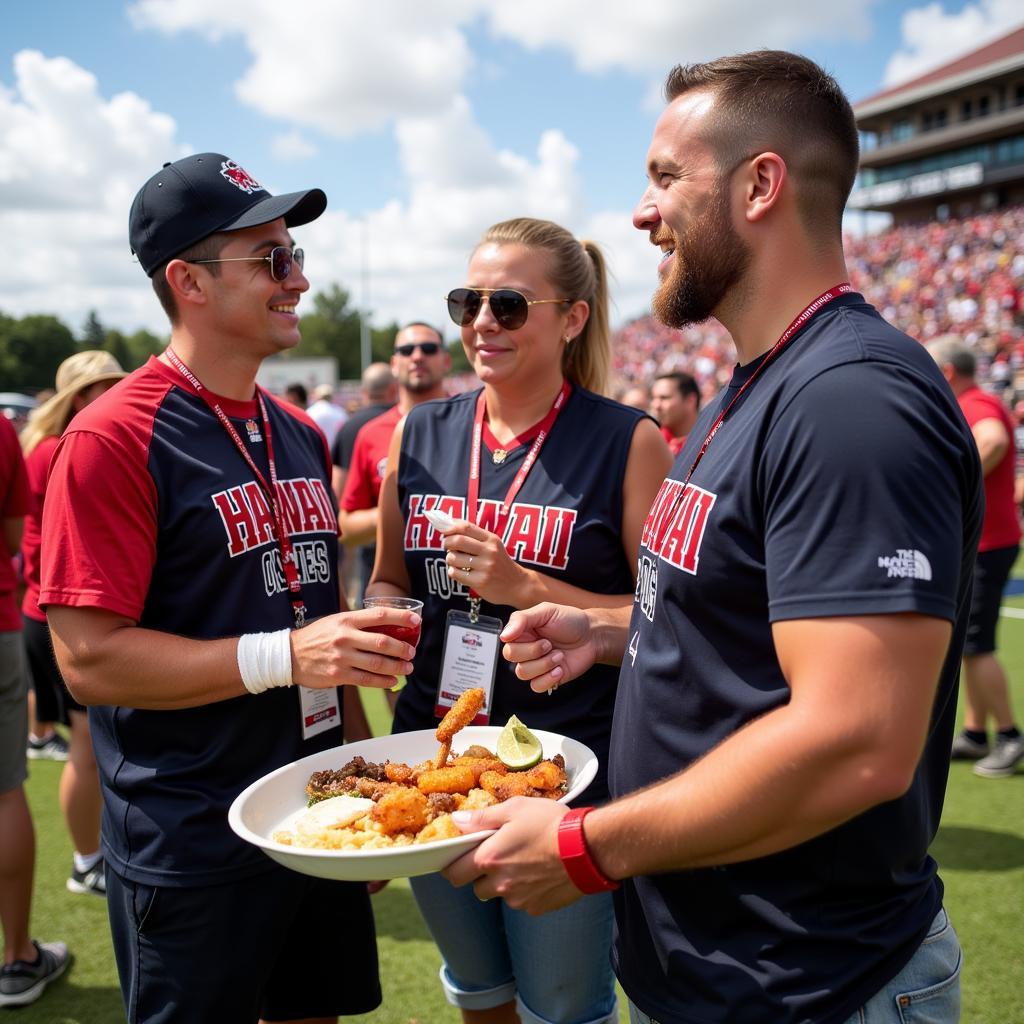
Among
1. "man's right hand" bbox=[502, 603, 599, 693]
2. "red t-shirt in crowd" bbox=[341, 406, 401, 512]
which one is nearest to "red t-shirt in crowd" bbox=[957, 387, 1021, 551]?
"red t-shirt in crowd" bbox=[341, 406, 401, 512]

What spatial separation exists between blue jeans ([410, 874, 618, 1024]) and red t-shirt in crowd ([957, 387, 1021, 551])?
455 centimetres

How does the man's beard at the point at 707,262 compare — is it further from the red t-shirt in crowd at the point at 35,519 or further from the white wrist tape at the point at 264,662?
the red t-shirt in crowd at the point at 35,519

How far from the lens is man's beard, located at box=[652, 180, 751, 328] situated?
68.0 inches

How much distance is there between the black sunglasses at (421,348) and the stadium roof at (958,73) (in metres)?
51.8

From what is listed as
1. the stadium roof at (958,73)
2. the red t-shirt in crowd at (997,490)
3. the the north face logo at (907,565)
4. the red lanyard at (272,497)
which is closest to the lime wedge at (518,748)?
the red lanyard at (272,497)

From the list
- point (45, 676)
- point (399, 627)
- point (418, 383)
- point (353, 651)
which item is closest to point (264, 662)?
point (353, 651)

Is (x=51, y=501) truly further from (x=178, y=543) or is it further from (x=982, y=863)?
(x=982, y=863)

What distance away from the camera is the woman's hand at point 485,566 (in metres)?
2.43

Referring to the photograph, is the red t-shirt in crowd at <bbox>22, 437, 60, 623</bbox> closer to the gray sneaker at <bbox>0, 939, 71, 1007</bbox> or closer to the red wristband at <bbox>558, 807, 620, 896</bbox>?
the gray sneaker at <bbox>0, 939, 71, 1007</bbox>

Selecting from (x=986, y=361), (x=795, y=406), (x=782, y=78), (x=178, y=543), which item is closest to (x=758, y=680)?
(x=795, y=406)

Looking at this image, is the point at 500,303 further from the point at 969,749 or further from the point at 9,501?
the point at 969,749

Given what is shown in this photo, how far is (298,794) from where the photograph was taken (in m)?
2.23

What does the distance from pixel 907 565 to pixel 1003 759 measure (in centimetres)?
530

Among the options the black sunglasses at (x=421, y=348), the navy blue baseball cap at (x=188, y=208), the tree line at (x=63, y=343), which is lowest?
the black sunglasses at (x=421, y=348)
